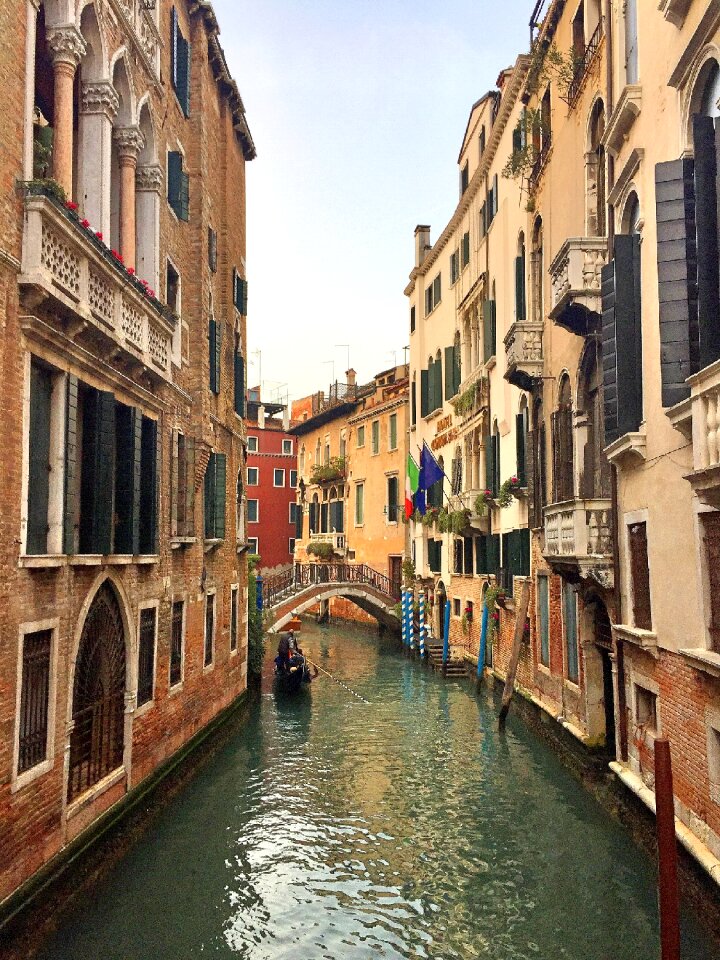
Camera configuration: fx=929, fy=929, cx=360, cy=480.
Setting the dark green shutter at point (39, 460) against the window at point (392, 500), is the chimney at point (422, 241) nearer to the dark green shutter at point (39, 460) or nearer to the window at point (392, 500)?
the window at point (392, 500)

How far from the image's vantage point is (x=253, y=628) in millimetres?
20062

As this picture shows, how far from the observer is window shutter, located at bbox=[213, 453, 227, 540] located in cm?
1467

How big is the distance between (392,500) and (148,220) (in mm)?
22530

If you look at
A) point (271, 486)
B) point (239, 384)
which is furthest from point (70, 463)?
point (271, 486)

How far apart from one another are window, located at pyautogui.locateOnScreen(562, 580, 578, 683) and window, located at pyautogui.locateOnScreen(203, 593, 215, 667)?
18.0ft

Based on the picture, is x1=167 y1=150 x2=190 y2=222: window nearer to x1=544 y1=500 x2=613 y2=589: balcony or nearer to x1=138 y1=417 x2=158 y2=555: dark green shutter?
x1=138 y1=417 x2=158 y2=555: dark green shutter

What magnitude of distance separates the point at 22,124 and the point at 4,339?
5.85 ft

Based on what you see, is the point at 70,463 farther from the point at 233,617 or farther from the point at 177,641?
the point at 233,617

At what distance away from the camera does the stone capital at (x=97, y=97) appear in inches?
372

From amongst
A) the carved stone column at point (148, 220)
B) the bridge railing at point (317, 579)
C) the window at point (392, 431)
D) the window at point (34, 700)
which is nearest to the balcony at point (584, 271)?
the carved stone column at point (148, 220)

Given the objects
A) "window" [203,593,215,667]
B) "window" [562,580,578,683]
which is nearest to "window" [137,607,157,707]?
"window" [203,593,215,667]

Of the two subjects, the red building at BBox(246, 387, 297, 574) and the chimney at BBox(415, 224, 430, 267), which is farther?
the red building at BBox(246, 387, 297, 574)

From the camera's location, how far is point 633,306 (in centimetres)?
905

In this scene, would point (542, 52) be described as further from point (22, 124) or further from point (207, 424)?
point (22, 124)
